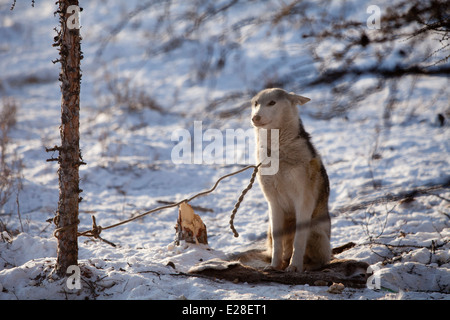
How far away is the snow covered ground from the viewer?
141 inches

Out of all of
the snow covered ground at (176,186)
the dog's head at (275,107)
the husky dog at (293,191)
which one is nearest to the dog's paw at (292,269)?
the husky dog at (293,191)

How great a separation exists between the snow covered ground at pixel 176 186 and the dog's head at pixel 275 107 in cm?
60

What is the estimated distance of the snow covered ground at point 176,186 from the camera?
11.8 ft

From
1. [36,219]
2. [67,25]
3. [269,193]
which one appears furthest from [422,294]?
[36,219]

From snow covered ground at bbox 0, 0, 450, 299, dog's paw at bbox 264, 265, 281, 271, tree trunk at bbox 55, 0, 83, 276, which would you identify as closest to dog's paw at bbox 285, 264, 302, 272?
dog's paw at bbox 264, 265, 281, 271

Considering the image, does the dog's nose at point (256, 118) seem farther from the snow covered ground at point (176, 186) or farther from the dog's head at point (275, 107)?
the snow covered ground at point (176, 186)

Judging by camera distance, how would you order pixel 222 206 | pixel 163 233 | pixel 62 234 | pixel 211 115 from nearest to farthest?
pixel 211 115 < pixel 62 234 < pixel 163 233 < pixel 222 206

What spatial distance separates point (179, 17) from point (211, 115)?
2.10 feet

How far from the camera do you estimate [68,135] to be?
3.47 meters

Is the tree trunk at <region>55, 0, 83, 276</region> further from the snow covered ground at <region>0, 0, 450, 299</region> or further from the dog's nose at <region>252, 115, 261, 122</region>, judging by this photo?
the dog's nose at <region>252, 115, 261, 122</region>

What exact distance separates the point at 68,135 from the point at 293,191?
2.28 metres

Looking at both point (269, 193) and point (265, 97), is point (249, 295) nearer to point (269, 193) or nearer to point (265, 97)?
point (269, 193)

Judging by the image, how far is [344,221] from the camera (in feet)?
21.9
